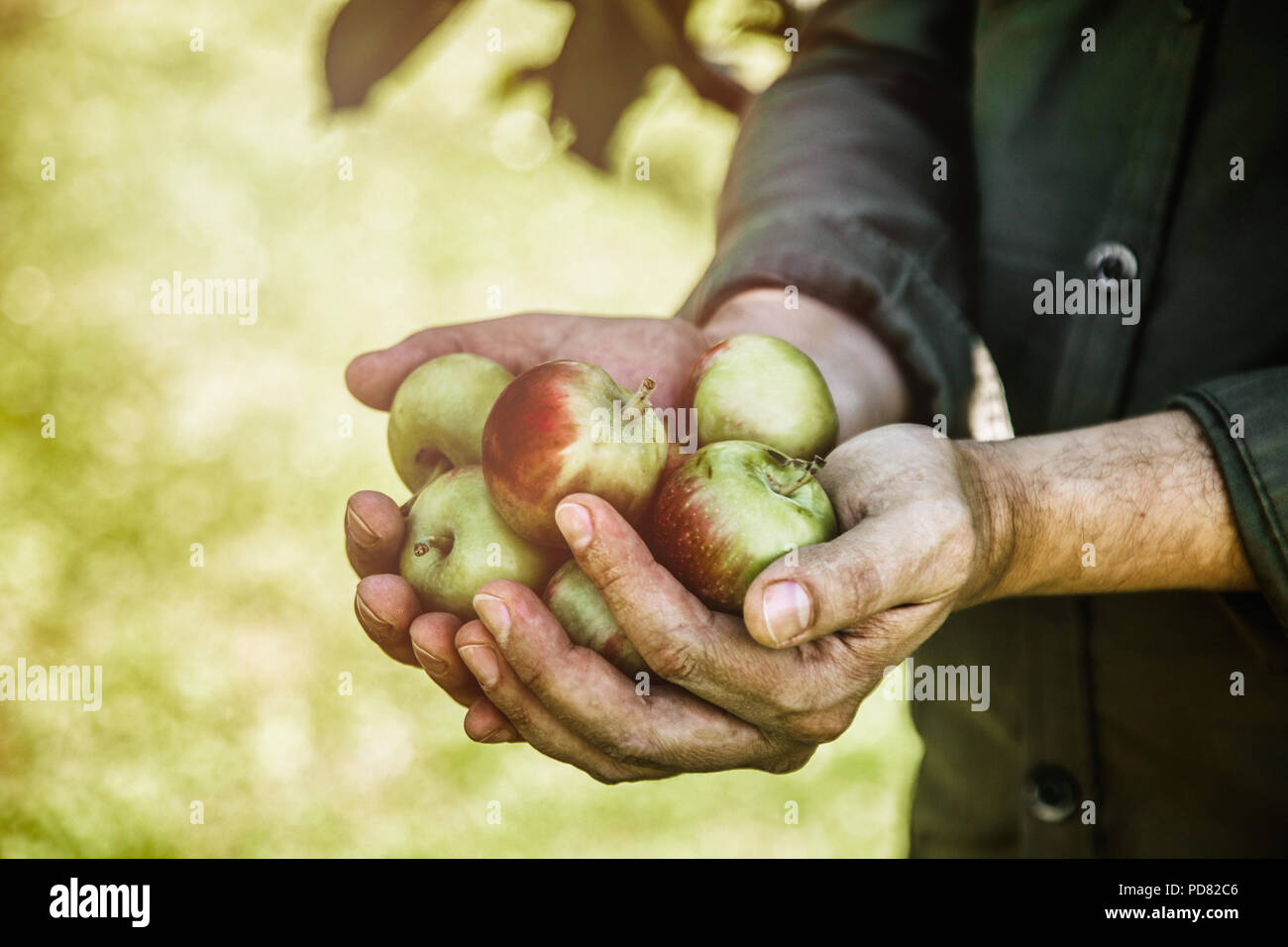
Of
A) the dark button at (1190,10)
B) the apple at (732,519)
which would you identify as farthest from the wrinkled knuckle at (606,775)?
the dark button at (1190,10)

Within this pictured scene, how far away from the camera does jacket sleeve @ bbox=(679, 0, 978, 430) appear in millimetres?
2410

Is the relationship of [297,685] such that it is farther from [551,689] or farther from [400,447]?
[551,689]

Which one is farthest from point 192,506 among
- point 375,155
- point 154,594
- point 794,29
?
point 794,29

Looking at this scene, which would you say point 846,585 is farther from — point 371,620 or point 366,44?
point 366,44

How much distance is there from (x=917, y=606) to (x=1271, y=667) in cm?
79

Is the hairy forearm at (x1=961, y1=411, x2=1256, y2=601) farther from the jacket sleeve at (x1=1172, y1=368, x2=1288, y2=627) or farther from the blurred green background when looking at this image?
the blurred green background

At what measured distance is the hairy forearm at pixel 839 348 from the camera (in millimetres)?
2369

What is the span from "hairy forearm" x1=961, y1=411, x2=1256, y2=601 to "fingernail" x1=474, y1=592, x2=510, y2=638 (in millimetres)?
832

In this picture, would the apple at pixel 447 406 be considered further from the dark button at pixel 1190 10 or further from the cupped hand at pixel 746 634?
the dark button at pixel 1190 10

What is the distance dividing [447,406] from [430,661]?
0.57 m

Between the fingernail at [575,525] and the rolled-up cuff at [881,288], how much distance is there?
3.50 feet

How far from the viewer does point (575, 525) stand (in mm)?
1575

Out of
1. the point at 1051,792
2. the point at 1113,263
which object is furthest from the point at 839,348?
the point at 1051,792
